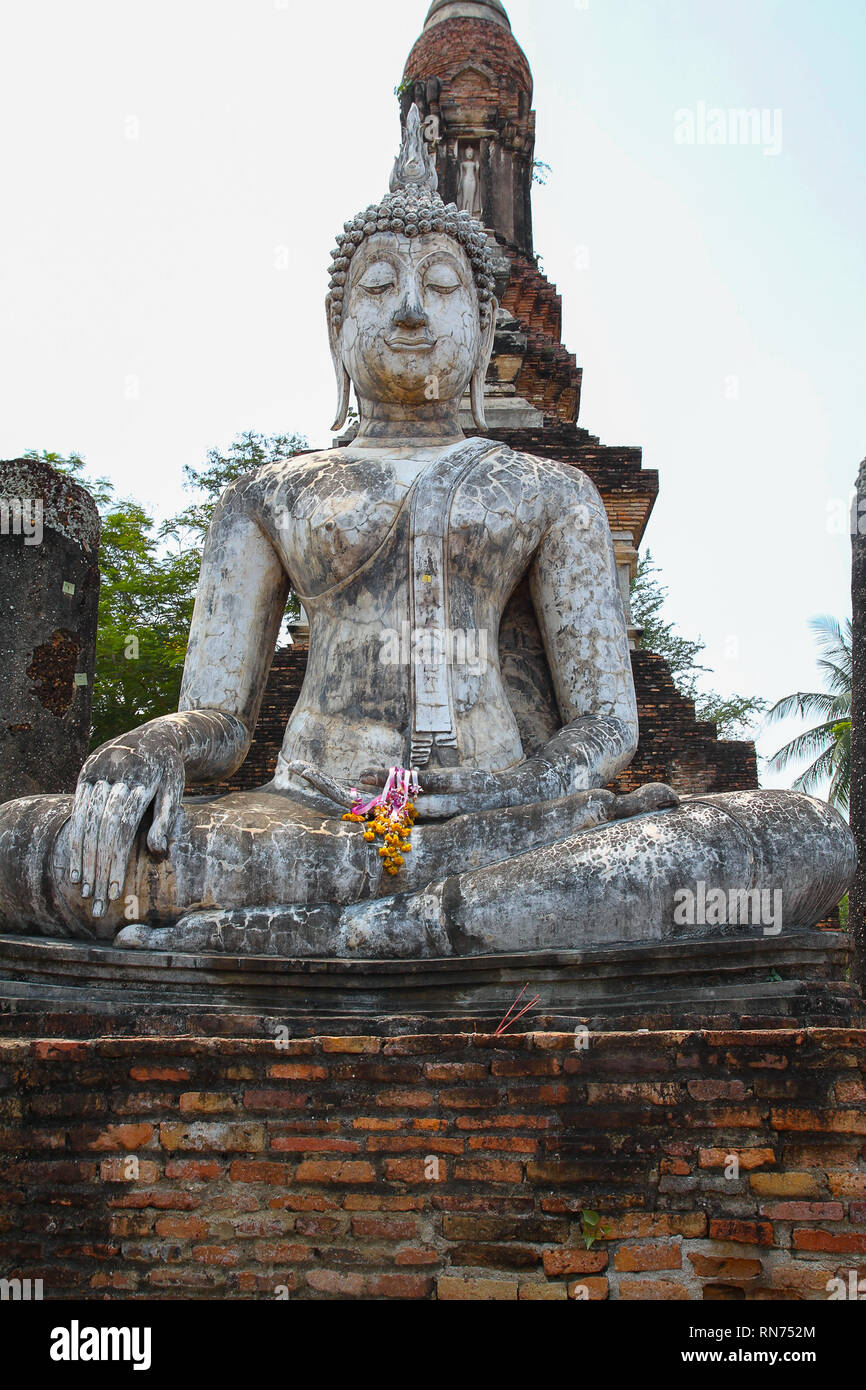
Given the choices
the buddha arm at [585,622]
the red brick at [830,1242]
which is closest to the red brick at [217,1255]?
the red brick at [830,1242]

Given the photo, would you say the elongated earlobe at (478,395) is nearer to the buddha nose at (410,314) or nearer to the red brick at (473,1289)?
the buddha nose at (410,314)

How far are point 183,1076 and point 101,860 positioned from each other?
916mm

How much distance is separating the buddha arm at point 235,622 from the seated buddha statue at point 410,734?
0.01 m

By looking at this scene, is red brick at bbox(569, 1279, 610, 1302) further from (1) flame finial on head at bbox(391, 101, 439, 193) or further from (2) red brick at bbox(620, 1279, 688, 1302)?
(1) flame finial on head at bbox(391, 101, 439, 193)

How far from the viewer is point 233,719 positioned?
210 inches

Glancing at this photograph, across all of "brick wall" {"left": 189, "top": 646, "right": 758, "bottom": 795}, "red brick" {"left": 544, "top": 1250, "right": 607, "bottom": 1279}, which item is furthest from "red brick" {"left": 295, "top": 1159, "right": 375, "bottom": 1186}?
"brick wall" {"left": 189, "top": 646, "right": 758, "bottom": 795}

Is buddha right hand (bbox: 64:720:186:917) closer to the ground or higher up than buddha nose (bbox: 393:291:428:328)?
closer to the ground

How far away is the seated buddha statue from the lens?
4.34 meters

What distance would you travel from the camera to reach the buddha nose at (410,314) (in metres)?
5.45

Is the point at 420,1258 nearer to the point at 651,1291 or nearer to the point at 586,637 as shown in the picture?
the point at 651,1291

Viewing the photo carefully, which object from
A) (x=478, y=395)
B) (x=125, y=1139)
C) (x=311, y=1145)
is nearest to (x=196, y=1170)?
(x=125, y=1139)

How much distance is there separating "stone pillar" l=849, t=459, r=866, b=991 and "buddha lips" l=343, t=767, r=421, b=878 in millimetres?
3466

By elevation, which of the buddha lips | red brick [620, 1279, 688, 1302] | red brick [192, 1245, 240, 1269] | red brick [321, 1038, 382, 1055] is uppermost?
the buddha lips

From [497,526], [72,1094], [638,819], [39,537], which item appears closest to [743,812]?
[638,819]
